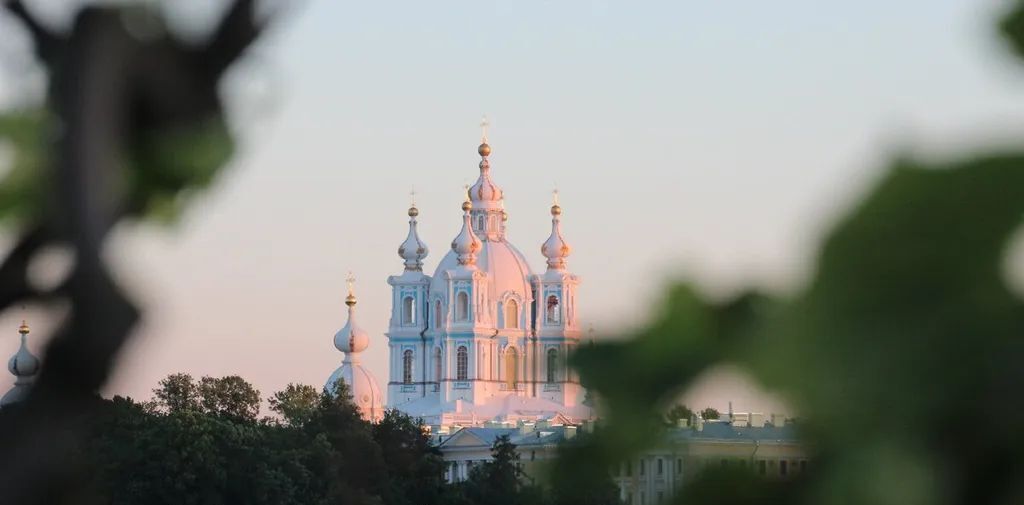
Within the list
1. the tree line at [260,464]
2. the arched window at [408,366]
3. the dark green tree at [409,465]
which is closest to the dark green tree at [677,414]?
the tree line at [260,464]

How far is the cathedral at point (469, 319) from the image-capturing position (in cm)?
7319

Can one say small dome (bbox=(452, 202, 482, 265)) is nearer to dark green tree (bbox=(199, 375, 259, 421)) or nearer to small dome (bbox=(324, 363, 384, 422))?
small dome (bbox=(324, 363, 384, 422))

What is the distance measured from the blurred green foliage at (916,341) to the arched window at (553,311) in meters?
72.0

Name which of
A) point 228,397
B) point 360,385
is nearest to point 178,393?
point 228,397

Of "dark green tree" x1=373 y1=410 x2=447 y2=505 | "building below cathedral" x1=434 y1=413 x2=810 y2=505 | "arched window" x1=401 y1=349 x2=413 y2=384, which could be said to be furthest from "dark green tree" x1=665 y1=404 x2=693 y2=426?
"arched window" x1=401 y1=349 x2=413 y2=384

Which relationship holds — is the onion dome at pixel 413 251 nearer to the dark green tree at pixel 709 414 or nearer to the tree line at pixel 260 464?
the tree line at pixel 260 464

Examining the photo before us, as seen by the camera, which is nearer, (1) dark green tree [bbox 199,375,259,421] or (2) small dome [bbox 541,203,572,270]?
(1) dark green tree [bbox 199,375,259,421]

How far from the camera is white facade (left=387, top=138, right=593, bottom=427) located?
7350cm

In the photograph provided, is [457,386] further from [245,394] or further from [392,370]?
[245,394]

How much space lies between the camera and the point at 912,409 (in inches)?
28.5

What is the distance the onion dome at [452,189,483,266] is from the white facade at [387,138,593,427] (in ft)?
0.09

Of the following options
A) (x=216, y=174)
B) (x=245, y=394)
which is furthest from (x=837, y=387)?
(x=245, y=394)

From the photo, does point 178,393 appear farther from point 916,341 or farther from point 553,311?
point 916,341

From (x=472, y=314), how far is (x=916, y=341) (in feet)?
239
